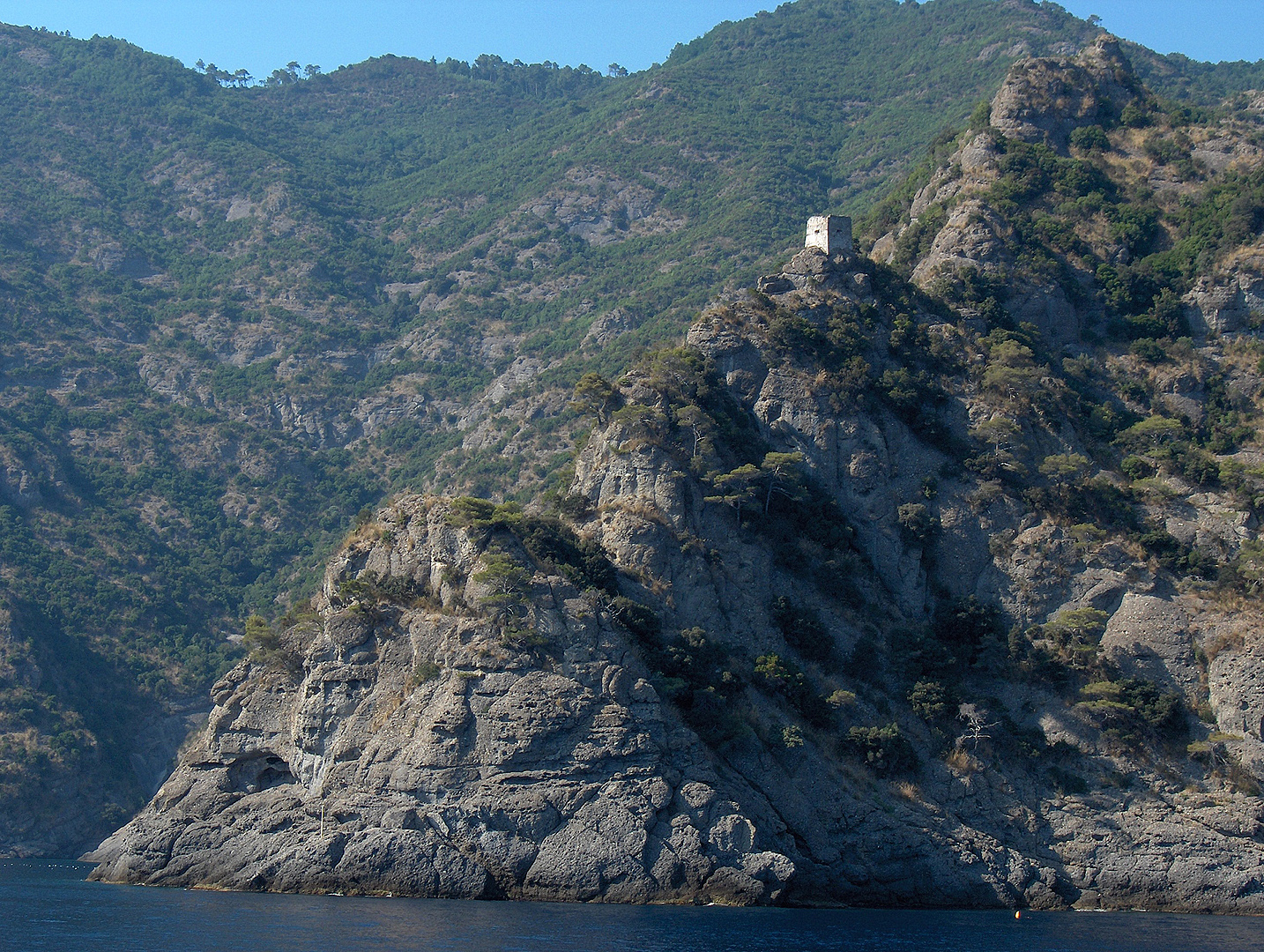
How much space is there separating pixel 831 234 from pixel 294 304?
90.9 meters

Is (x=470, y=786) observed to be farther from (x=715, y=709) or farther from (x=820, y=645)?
(x=820, y=645)

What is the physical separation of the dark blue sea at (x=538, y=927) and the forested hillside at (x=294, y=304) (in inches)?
1951

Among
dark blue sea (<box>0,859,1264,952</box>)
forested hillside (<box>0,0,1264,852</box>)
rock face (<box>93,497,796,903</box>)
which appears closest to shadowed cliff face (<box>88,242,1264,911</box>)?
rock face (<box>93,497,796,903</box>)

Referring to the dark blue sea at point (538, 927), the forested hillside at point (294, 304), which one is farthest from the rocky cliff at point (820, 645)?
the forested hillside at point (294, 304)

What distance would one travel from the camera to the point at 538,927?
47.2 m

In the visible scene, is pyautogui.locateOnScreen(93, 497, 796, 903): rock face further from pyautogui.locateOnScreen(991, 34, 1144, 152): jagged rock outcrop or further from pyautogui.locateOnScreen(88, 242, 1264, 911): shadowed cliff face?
pyautogui.locateOnScreen(991, 34, 1144, 152): jagged rock outcrop

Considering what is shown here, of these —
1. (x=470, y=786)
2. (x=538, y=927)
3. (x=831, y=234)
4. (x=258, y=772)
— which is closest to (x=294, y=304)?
(x=831, y=234)

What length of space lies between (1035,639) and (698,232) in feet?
293

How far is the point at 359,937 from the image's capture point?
1729 inches

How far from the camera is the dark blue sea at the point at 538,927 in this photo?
43375mm

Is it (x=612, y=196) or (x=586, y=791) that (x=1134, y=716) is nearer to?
(x=586, y=791)

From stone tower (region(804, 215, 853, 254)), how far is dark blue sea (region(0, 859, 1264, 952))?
43.1m

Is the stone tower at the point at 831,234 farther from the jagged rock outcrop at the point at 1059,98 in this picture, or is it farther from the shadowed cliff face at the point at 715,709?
the jagged rock outcrop at the point at 1059,98

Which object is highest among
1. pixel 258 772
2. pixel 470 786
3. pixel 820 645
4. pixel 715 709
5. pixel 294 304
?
pixel 294 304
